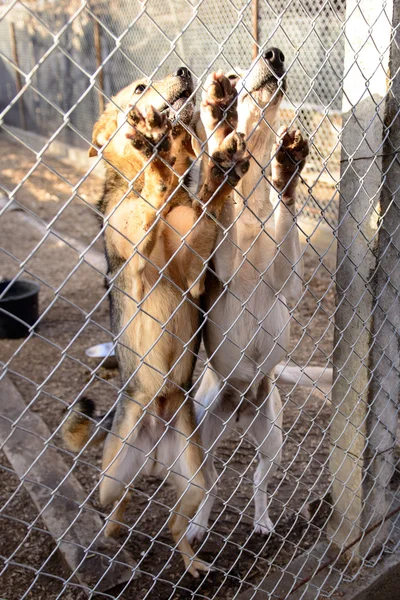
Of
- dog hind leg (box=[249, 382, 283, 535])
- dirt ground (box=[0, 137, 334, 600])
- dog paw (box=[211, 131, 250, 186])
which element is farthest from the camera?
dog hind leg (box=[249, 382, 283, 535])

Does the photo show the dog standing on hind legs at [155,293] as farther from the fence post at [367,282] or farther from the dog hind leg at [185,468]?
the fence post at [367,282]

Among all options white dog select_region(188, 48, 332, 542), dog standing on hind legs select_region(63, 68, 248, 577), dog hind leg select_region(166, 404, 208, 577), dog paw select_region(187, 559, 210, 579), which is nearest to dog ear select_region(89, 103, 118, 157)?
dog standing on hind legs select_region(63, 68, 248, 577)

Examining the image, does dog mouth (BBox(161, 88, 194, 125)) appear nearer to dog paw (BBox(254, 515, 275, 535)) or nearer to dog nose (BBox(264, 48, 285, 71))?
dog nose (BBox(264, 48, 285, 71))

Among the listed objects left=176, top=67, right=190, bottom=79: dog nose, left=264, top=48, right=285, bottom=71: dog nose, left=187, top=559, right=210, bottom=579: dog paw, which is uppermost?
left=264, top=48, right=285, bottom=71: dog nose

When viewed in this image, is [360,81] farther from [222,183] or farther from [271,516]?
[271,516]

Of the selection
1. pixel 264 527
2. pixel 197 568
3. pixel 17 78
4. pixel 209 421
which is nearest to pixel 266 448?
pixel 209 421

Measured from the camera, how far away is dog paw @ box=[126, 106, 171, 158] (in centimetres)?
183

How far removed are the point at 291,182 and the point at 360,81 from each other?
49 cm

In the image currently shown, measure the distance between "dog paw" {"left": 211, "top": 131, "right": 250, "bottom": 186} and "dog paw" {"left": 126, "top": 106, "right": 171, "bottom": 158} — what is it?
0.67ft

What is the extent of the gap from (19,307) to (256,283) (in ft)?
10.8

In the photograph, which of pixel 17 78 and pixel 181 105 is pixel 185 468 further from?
pixel 17 78

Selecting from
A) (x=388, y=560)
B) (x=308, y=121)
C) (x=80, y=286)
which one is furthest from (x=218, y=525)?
(x=308, y=121)

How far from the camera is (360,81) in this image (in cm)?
226

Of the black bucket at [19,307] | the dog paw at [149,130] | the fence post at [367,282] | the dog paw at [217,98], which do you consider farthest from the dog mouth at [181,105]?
the black bucket at [19,307]
